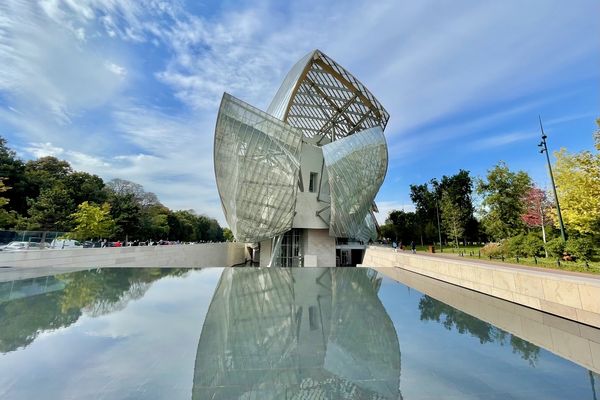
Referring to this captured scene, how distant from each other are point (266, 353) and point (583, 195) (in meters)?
16.7

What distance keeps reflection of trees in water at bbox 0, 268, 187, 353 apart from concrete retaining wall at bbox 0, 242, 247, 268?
12.4 ft

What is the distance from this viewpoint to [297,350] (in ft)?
13.4

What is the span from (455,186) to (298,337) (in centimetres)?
4983

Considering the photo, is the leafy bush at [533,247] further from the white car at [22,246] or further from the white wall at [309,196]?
the white car at [22,246]

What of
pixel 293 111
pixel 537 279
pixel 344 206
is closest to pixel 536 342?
pixel 537 279

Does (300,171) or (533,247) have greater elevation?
(300,171)

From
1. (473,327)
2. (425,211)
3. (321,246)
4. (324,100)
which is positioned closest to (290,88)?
(324,100)

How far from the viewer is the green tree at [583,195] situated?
1266cm

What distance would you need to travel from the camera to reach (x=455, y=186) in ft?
154

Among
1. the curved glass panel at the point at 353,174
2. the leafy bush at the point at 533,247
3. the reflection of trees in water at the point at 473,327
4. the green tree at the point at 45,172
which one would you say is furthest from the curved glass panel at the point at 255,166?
the green tree at the point at 45,172

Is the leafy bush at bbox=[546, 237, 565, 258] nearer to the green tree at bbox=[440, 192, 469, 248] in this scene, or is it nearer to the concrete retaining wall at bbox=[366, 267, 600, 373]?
the concrete retaining wall at bbox=[366, 267, 600, 373]

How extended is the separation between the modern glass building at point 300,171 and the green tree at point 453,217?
14.7 meters

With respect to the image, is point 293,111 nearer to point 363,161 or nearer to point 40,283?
point 363,161

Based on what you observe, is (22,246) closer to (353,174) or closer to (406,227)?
(353,174)
